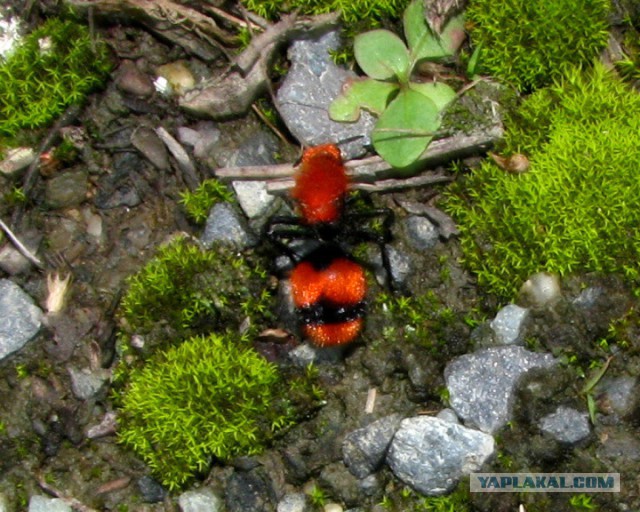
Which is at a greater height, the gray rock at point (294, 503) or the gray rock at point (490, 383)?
the gray rock at point (490, 383)

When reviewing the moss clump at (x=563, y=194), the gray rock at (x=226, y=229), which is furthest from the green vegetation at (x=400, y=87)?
the gray rock at (x=226, y=229)

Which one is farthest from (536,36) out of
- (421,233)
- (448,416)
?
(448,416)

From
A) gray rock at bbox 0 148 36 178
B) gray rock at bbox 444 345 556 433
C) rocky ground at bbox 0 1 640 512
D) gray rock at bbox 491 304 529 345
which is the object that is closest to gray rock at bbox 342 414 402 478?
rocky ground at bbox 0 1 640 512

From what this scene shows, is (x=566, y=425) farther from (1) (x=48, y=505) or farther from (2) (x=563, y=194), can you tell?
(1) (x=48, y=505)

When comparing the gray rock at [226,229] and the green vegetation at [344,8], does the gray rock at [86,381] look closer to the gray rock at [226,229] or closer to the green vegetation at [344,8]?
the gray rock at [226,229]

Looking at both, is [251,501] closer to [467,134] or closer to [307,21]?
[467,134]

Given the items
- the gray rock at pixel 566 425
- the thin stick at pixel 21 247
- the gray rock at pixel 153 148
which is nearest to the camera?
the gray rock at pixel 566 425
